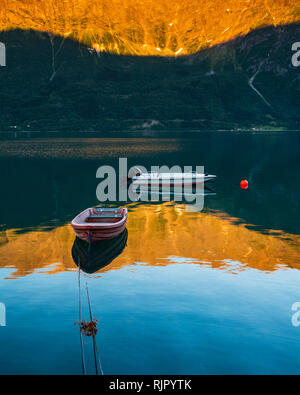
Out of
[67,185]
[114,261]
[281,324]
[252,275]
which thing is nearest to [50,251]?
[114,261]

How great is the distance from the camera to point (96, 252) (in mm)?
33469

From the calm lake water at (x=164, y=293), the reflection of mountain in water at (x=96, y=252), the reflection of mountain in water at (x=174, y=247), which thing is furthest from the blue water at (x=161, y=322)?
the reflection of mountain in water at (x=96, y=252)

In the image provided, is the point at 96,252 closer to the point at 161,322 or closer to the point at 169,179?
the point at 161,322

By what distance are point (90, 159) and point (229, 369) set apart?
101810 millimetres

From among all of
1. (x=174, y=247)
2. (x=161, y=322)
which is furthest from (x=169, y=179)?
(x=161, y=322)

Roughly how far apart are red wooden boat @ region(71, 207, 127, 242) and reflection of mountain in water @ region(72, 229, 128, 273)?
0.78 m

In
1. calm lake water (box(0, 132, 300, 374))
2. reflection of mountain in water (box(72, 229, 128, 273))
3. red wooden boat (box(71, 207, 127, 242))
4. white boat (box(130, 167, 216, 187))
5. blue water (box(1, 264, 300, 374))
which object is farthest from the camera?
white boat (box(130, 167, 216, 187))

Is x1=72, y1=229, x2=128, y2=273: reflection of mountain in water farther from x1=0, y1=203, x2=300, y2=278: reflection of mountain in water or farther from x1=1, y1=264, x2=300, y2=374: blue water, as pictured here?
x1=1, y1=264, x2=300, y2=374: blue water

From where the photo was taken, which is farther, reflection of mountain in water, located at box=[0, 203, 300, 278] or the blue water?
reflection of mountain in water, located at box=[0, 203, 300, 278]

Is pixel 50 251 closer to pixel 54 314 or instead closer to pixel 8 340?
pixel 54 314

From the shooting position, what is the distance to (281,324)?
21141 mm

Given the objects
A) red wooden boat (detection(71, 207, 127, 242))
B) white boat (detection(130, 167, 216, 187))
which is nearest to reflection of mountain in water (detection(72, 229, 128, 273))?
red wooden boat (detection(71, 207, 127, 242))

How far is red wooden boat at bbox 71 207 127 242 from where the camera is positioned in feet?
111

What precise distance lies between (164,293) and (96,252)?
10.0 metres
